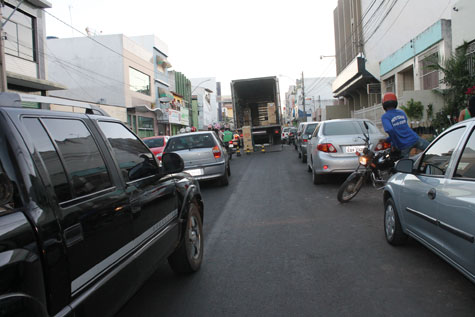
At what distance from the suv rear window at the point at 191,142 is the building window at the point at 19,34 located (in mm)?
12293

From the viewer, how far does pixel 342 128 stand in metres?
9.55

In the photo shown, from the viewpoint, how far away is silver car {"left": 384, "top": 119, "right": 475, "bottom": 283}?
2.96 meters

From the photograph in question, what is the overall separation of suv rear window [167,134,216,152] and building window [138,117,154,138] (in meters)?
26.2

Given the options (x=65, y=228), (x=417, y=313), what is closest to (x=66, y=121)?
(x=65, y=228)

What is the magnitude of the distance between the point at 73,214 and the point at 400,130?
5836 millimetres

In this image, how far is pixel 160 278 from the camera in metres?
4.11

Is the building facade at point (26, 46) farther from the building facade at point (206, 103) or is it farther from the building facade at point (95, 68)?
the building facade at point (206, 103)

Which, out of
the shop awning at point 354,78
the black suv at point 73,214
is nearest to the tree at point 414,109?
the shop awning at point 354,78

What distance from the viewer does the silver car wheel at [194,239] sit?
4113 mm

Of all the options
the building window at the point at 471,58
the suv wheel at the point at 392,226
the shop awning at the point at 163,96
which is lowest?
the suv wheel at the point at 392,226

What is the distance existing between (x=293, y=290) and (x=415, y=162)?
203 centimetres

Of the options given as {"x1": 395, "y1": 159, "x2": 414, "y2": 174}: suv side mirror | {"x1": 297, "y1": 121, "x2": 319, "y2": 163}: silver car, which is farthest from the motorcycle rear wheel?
{"x1": 297, "y1": 121, "x2": 319, "y2": 163}: silver car

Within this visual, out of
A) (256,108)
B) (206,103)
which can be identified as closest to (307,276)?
(256,108)

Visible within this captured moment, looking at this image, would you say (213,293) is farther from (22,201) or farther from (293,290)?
(22,201)
